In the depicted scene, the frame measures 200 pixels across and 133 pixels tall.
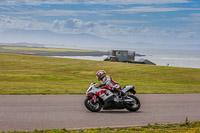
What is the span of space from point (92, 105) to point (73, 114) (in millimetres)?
1000

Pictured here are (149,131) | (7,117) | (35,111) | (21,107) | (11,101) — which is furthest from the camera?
(11,101)

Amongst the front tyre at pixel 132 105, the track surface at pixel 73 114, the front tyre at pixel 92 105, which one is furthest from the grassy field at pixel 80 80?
the front tyre at pixel 132 105

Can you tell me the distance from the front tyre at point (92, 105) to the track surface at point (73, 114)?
19cm

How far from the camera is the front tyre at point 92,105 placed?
11791 mm

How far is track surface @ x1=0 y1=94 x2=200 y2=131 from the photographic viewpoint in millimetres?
9469

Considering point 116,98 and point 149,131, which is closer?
point 149,131

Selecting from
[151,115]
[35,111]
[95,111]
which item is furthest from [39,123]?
[151,115]

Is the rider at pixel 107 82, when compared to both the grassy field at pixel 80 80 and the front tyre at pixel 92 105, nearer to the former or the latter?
the front tyre at pixel 92 105

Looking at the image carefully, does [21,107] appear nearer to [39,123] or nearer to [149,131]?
[39,123]

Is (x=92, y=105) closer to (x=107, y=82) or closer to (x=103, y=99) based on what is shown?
(x=103, y=99)

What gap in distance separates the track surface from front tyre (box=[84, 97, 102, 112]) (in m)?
0.19

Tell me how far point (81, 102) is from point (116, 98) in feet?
8.37

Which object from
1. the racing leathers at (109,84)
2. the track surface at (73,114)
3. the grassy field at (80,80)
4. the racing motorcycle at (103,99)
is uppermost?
the grassy field at (80,80)

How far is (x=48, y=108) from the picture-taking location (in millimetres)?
12125
